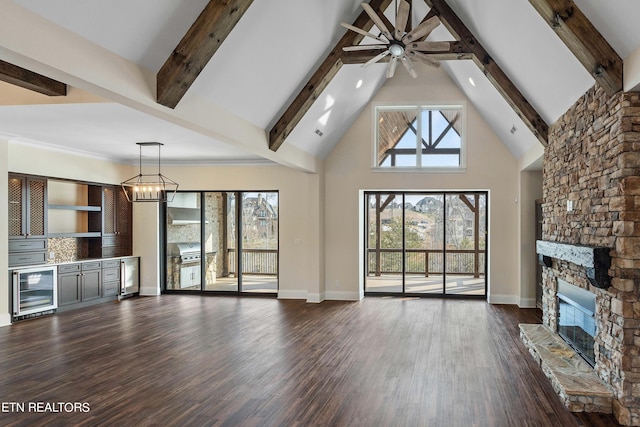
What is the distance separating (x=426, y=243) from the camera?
34.0 feet

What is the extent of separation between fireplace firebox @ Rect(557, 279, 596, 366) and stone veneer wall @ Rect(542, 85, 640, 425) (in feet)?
0.52

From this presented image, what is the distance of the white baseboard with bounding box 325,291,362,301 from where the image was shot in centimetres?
1014

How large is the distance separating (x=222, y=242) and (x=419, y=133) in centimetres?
472

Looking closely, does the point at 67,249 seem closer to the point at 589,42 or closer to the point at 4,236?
the point at 4,236

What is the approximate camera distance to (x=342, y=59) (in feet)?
22.9

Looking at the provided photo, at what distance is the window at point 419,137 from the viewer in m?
9.96

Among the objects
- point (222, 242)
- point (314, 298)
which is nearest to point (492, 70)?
point (314, 298)

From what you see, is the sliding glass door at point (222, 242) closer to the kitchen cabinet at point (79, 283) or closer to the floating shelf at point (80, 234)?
the floating shelf at point (80, 234)

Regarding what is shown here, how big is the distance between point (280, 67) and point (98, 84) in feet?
9.00

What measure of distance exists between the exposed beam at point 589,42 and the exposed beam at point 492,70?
2.35 metres

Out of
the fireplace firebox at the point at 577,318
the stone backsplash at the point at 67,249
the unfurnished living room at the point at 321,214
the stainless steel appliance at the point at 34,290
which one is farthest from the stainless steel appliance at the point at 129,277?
the fireplace firebox at the point at 577,318

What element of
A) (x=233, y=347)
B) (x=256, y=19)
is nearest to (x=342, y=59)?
(x=256, y=19)

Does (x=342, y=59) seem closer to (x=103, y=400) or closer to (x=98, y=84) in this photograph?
(x=98, y=84)

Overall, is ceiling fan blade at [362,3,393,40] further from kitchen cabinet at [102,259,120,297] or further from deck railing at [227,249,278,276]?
kitchen cabinet at [102,259,120,297]
